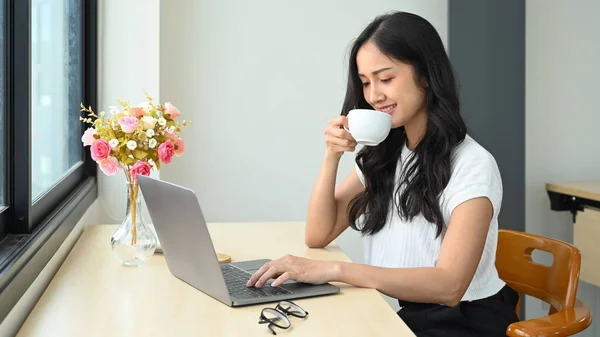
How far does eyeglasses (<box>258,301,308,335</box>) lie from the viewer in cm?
121

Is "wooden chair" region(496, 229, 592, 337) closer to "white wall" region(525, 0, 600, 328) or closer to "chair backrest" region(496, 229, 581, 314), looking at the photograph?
"chair backrest" region(496, 229, 581, 314)

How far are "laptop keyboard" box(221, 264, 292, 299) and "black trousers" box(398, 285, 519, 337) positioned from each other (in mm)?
355

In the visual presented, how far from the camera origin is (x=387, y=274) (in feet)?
4.88

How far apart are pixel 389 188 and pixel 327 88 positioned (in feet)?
4.43

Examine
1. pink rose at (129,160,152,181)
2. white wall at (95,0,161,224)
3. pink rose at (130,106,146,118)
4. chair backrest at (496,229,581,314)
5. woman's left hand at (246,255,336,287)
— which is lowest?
chair backrest at (496,229,581,314)

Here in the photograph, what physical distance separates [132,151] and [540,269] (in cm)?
103

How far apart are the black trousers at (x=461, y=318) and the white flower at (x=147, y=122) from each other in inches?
27.1

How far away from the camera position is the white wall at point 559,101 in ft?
10.6

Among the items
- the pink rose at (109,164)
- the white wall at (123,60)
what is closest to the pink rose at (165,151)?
the pink rose at (109,164)

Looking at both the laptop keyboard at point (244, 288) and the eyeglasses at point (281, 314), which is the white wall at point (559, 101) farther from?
the eyeglasses at point (281, 314)

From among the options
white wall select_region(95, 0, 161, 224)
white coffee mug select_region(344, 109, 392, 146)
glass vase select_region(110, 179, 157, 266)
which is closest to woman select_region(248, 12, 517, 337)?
white coffee mug select_region(344, 109, 392, 146)

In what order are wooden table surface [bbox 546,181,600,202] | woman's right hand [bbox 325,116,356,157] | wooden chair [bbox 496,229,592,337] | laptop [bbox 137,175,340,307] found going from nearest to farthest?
1. laptop [bbox 137,175,340,307]
2. wooden chair [bbox 496,229,592,337]
3. woman's right hand [bbox 325,116,356,157]
4. wooden table surface [bbox 546,181,600,202]

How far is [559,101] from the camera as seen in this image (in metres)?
3.24

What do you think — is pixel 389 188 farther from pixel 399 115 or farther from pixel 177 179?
pixel 177 179
